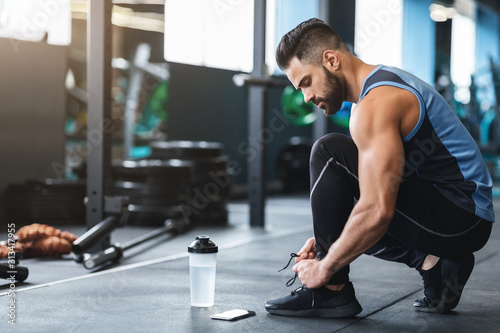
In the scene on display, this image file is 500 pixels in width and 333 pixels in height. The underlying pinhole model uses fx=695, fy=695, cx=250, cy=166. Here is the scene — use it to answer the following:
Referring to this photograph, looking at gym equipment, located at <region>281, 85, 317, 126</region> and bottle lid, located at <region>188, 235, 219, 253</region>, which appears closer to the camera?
bottle lid, located at <region>188, 235, 219, 253</region>

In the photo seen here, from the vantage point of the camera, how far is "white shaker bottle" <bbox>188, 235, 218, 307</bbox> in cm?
192

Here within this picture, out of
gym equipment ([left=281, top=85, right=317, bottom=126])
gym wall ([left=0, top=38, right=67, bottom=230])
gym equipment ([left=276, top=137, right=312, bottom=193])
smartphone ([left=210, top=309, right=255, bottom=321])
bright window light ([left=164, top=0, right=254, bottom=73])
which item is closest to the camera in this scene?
smartphone ([left=210, top=309, right=255, bottom=321])

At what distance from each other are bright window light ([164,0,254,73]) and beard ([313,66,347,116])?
182 inches

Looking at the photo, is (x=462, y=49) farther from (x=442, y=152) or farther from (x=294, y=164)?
(x=442, y=152)

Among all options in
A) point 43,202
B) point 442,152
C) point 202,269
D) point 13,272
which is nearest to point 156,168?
point 43,202

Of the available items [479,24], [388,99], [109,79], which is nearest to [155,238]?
[109,79]

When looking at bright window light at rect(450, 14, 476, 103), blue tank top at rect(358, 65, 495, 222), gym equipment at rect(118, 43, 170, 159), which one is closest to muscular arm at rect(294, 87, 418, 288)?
blue tank top at rect(358, 65, 495, 222)

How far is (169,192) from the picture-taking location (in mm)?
4406

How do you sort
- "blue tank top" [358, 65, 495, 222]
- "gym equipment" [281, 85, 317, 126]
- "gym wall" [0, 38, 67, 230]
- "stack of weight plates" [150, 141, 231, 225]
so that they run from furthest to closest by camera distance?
"gym equipment" [281, 85, 317, 126], "stack of weight plates" [150, 141, 231, 225], "gym wall" [0, 38, 67, 230], "blue tank top" [358, 65, 495, 222]

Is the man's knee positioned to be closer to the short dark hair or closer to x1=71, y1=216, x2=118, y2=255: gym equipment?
the short dark hair

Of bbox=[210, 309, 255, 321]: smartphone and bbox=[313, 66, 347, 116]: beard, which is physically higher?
bbox=[313, 66, 347, 116]: beard

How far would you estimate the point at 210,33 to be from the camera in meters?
7.17

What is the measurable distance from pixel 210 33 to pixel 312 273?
5.67m

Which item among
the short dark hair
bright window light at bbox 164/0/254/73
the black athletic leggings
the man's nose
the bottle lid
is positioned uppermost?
bright window light at bbox 164/0/254/73
